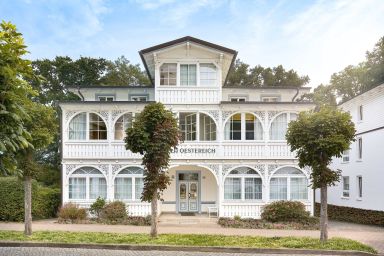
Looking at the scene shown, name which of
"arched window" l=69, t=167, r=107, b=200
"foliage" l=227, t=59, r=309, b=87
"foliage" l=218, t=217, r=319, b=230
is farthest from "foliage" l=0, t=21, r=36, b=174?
"foliage" l=227, t=59, r=309, b=87

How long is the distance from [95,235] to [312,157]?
29.8 feet

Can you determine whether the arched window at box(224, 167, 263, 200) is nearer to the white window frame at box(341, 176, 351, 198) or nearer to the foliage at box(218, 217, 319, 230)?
the foliage at box(218, 217, 319, 230)

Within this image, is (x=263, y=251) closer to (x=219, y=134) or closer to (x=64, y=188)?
(x=219, y=134)

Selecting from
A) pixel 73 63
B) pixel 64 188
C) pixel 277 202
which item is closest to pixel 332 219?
pixel 277 202

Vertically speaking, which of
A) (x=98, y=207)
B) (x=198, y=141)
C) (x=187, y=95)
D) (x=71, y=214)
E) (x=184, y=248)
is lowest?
(x=184, y=248)

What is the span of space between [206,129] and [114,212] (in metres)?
7.44

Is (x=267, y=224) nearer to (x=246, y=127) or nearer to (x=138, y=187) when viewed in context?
(x=246, y=127)

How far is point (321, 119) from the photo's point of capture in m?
17.4

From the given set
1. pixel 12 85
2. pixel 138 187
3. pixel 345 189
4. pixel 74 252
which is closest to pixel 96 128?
pixel 138 187

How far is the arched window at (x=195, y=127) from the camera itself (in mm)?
28453

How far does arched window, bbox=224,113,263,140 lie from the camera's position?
28391 mm

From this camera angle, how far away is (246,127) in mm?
28438

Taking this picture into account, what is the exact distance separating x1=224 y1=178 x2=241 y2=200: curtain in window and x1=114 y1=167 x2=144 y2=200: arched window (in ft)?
16.6

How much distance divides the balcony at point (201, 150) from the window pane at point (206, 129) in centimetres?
57
